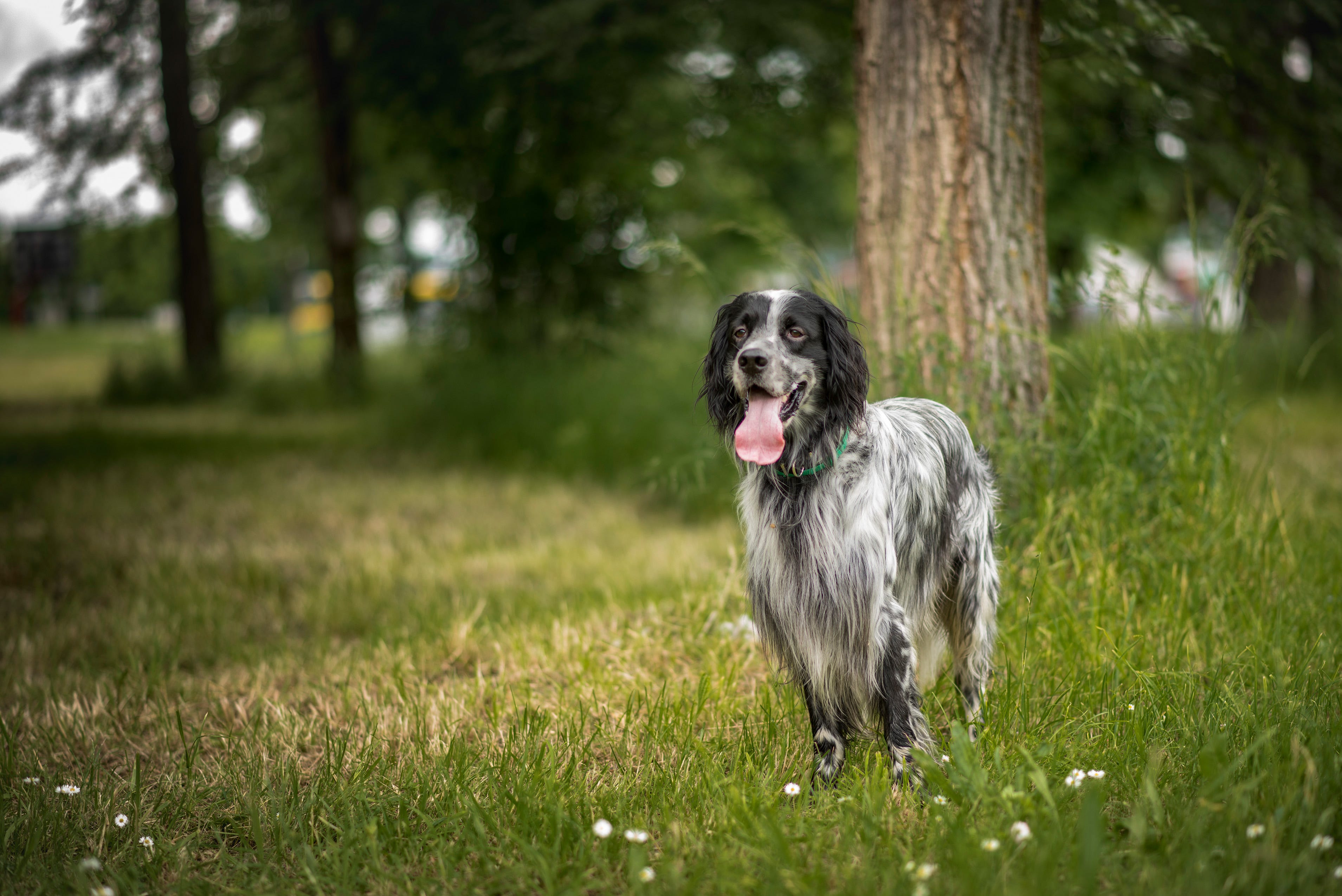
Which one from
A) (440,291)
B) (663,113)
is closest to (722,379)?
(663,113)

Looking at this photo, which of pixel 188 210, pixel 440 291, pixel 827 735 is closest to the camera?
pixel 827 735

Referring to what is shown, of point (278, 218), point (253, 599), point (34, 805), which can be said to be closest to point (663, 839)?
point (34, 805)

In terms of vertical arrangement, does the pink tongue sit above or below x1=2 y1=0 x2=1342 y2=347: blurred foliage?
below

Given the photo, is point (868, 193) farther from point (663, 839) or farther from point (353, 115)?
point (353, 115)

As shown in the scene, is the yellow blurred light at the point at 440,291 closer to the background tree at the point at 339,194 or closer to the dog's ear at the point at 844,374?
the background tree at the point at 339,194

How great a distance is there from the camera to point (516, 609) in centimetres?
450

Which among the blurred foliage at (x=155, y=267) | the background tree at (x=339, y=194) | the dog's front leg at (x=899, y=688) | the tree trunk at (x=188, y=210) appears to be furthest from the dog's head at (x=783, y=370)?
the blurred foliage at (x=155, y=267)

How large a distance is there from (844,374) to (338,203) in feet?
39.8

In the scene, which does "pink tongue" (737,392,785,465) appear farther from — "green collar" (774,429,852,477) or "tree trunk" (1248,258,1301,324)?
"tree trunk" (1248,258,1301,324)

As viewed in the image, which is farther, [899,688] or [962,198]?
[962,198]

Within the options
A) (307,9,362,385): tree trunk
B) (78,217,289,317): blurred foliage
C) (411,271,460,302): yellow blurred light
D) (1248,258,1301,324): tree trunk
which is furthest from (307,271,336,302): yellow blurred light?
(1248,258,1301,324): tree trunk

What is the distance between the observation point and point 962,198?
394 cm

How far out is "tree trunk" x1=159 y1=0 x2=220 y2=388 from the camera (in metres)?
12.2

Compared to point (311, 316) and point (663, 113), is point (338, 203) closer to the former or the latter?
point (663, 113)
